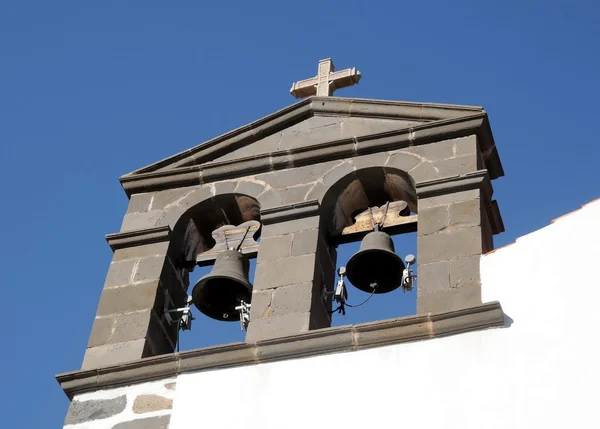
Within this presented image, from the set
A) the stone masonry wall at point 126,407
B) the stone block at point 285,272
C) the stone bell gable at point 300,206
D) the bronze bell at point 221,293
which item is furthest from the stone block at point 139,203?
the stone masonry wall at point 126,407

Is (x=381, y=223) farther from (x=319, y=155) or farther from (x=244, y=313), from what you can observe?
(x=244, y=313)

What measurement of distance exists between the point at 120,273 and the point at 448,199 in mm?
2359

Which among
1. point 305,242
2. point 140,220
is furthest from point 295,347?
point 140,220

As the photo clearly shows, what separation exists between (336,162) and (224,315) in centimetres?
140

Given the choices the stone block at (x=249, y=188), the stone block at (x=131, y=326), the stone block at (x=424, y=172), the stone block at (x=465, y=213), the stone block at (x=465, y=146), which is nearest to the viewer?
the stone block at (x=465, y=213)

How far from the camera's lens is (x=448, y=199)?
34.4ft

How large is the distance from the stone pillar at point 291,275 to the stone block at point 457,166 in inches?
35.4

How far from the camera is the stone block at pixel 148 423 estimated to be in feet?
31.3

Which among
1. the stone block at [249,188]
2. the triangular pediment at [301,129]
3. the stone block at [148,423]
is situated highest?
the triangular pediment at [301,129]

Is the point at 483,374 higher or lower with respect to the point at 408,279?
lower

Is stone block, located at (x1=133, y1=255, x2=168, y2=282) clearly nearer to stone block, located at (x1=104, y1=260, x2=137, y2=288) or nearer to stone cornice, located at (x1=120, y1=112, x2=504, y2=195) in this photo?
stone block, located at (x1=104, y1=260, x2=137, y2=288)

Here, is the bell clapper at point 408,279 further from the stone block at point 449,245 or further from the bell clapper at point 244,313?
the bell clapper at point 244,313

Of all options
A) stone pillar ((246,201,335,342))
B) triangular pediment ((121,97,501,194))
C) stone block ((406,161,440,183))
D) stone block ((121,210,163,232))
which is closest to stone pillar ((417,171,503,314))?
stone block ((406,161,440,183))

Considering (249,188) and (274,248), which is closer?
(274,248)
